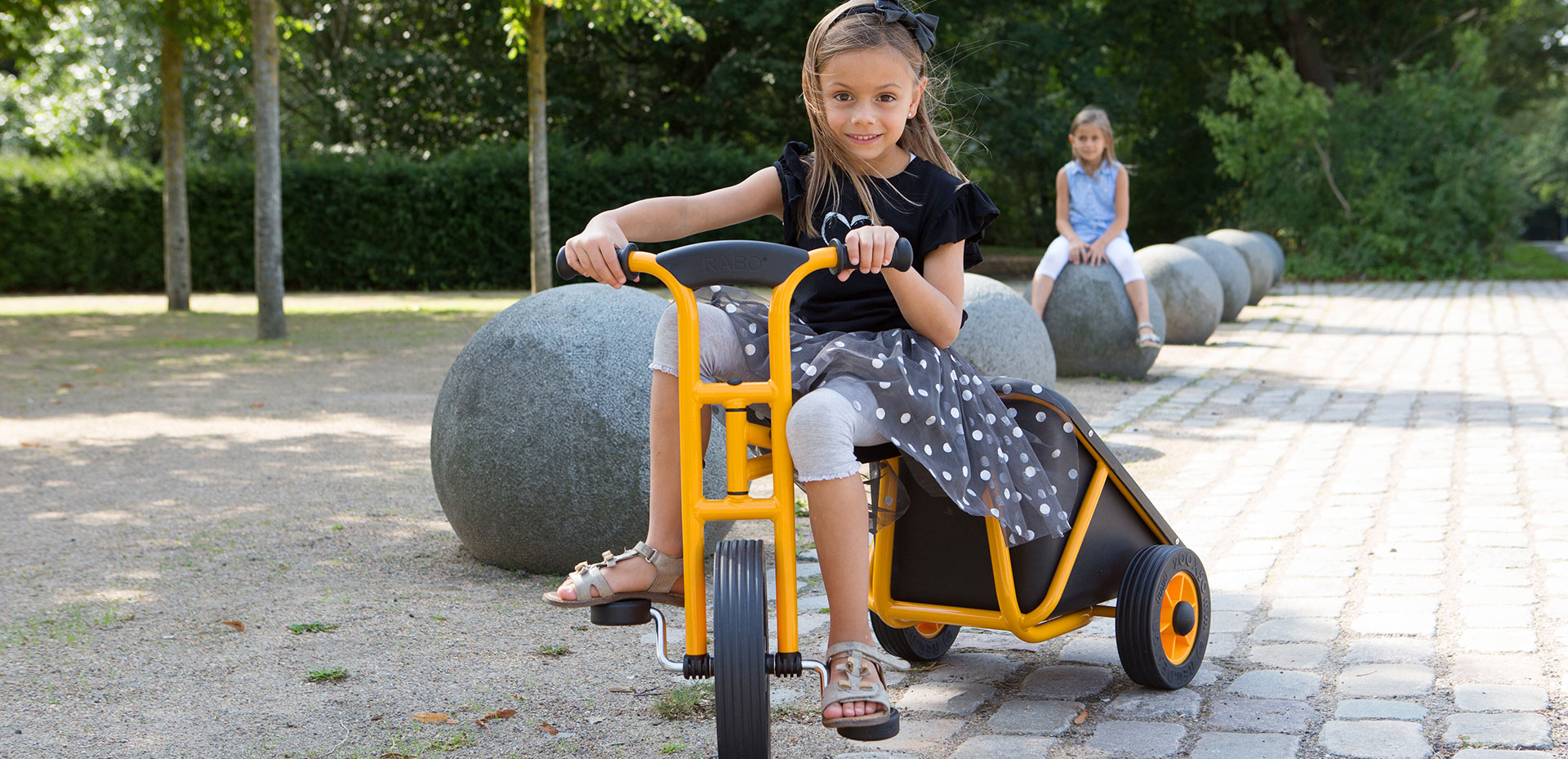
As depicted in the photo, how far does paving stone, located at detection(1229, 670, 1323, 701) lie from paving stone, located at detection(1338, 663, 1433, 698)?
0.25ft

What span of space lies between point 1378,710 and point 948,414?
134 cm

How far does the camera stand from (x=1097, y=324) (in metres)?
10.0

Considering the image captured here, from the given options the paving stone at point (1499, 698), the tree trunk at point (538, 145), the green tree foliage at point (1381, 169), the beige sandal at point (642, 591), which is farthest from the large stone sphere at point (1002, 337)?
the green tree foliage at point (1381, 169)

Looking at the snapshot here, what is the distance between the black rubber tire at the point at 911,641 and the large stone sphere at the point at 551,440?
1082 millimetres

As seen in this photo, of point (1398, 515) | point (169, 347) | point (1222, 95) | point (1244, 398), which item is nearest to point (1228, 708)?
point (1398, 515)

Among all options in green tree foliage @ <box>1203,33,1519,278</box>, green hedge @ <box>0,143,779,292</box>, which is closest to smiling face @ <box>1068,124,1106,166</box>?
green hedge @ <box>0,143,779,292</box>

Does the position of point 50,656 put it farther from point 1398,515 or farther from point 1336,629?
point 1398,515

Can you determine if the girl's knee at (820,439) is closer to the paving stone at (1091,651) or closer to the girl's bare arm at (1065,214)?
the paving stone at (1091,651)

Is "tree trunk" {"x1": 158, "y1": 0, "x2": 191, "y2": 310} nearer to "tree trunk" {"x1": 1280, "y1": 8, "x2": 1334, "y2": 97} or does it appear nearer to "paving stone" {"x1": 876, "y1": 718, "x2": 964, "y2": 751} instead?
"paving stone" {"x1": 876, "y1": 718, "x2": 964, "y2": 751}

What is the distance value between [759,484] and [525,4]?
10.9 metres

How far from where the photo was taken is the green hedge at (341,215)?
23.4 meters

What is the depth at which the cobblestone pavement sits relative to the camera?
3.22 m

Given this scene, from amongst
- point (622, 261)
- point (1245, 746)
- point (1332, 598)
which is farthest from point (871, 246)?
point (1332, 598)

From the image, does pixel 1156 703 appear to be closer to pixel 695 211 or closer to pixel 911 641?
pixel 911 641
